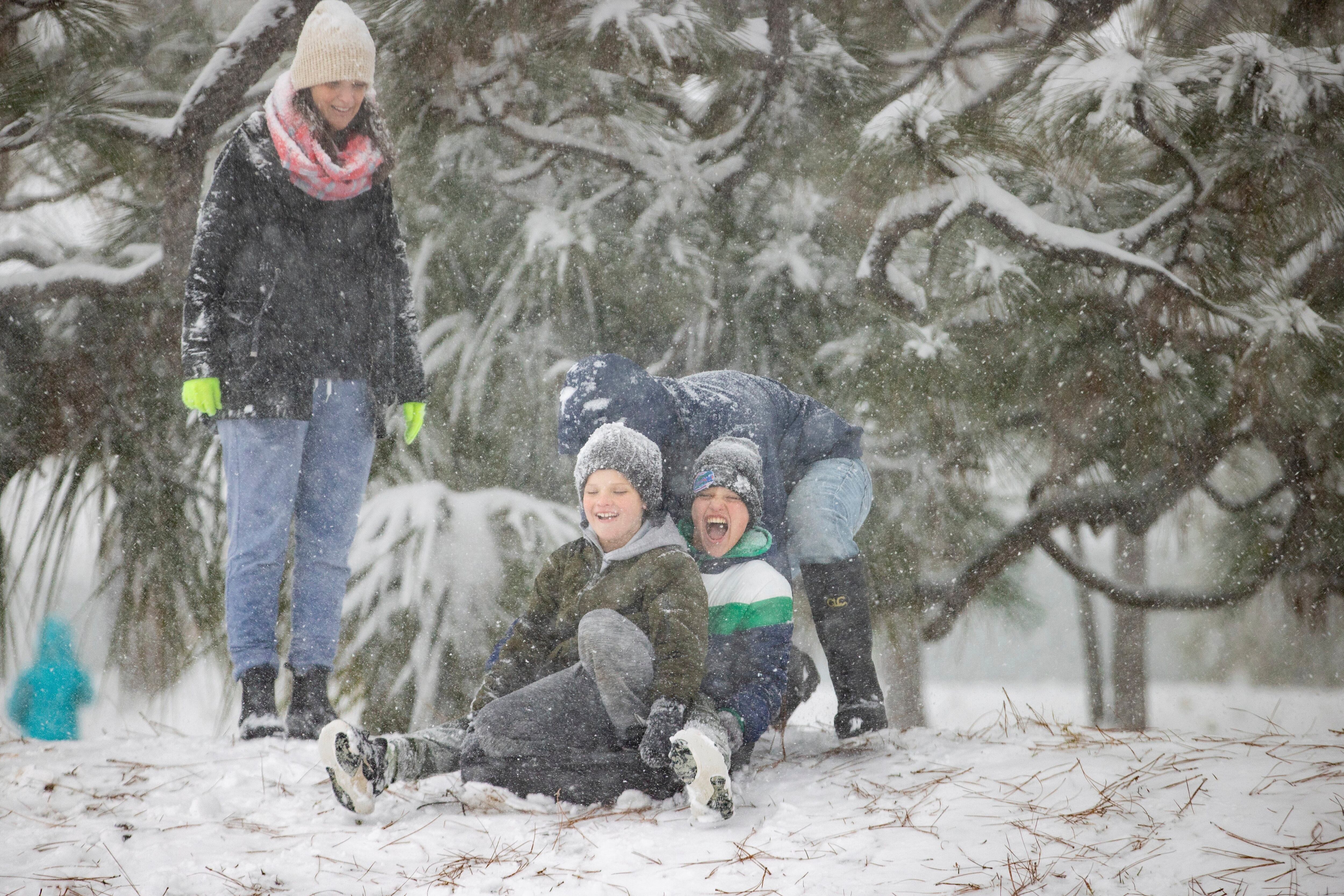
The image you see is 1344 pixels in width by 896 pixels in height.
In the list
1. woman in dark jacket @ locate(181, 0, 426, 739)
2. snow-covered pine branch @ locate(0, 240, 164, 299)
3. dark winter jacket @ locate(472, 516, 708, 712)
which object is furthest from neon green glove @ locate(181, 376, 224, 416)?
A: snow-covered pine branch @ locate(0, 240, 164, 299)

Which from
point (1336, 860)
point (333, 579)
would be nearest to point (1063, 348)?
point (1336, 860)

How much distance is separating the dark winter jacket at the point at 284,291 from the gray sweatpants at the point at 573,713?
550 mm

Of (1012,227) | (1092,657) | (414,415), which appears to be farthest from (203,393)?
(1092,657)

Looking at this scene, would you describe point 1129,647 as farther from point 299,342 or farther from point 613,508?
point 299,342

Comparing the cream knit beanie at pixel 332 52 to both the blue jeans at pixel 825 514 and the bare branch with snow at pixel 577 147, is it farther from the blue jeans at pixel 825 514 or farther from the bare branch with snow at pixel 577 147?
the blue jeans at pixel 825 514

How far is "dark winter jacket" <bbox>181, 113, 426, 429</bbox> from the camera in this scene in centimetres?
127

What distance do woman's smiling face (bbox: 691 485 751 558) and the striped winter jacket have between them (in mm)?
20

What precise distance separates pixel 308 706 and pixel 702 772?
0.70 meters

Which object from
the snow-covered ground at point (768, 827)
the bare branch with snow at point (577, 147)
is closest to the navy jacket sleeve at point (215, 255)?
the snow-covered ground at point (768, 827)

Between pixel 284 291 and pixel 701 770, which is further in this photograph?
pixel 284 291

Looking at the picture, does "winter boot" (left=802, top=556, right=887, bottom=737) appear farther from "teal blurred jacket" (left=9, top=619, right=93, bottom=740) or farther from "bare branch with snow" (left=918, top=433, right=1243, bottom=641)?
"teal blurred jacket" (left=9, top=619, right=93, bottom=740)

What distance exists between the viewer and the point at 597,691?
1051mm

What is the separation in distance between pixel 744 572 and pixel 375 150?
857 millimetres

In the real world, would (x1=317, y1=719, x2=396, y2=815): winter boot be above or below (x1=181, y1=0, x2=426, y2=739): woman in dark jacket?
below
